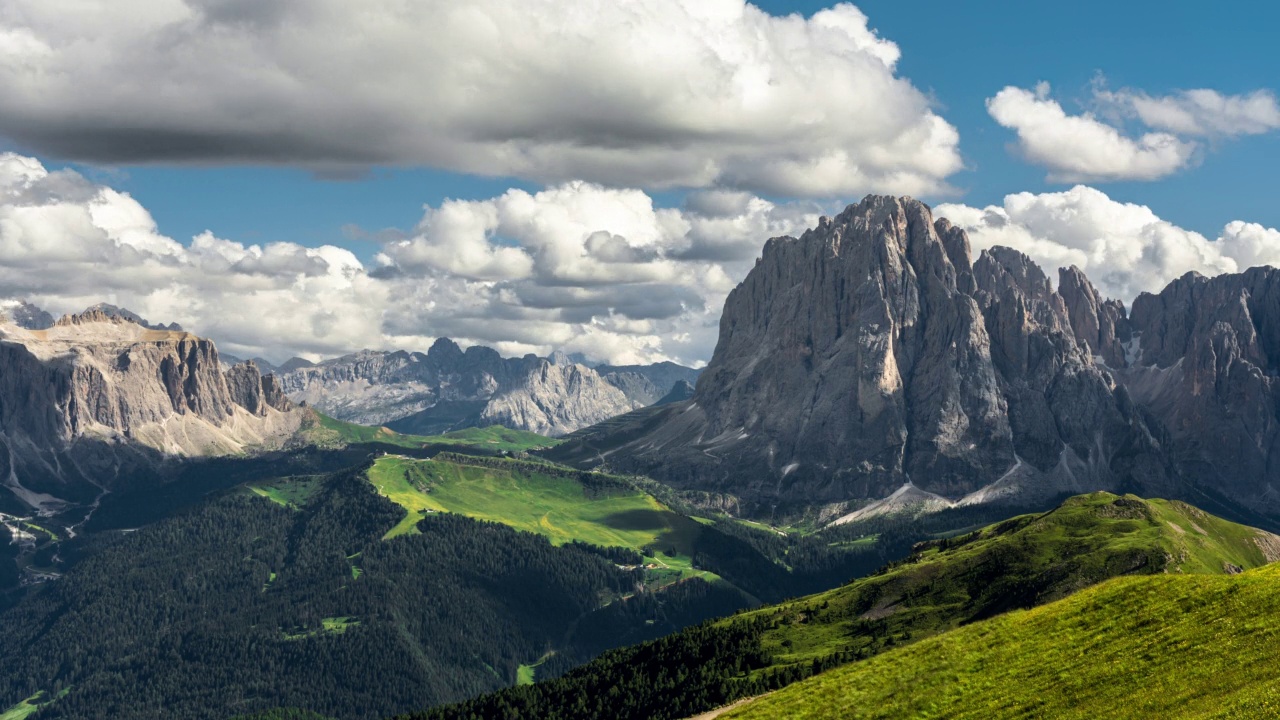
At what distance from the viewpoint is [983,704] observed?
4510 inches

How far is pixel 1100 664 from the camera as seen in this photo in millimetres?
110750

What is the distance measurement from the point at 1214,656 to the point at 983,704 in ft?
77.0

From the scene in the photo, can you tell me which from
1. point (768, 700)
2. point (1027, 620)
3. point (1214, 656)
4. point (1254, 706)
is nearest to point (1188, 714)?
point (1254, 706)

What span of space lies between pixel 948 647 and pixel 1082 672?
30.1 m

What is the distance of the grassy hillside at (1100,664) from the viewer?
3767 inches

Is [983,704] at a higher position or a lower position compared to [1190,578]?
lower

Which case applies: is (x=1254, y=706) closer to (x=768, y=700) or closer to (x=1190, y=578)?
(x=1190, y=578)

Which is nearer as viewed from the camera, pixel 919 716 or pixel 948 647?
pixel 919 716

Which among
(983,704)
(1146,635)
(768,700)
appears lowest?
(768,700)

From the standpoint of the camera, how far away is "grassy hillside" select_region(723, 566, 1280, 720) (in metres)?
95.7

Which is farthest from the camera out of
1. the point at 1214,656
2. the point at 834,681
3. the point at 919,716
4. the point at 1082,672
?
the point at 834,681

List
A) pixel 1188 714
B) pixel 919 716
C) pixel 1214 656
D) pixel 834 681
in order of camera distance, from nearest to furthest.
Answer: pixel 1188 714, pixel 1214 656, pixel 919 716, pixel 834 681

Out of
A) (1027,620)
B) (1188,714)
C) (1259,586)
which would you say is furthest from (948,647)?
(1188,714)

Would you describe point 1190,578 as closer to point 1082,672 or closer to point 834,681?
point 1082,672
